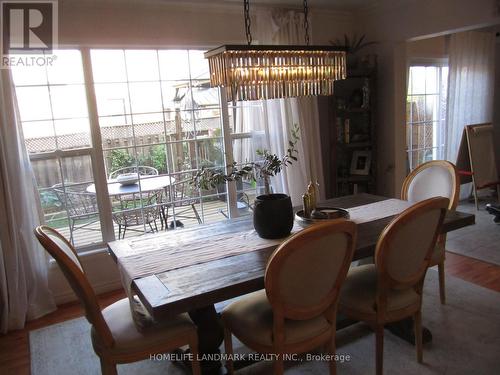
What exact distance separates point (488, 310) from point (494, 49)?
13.8 feet

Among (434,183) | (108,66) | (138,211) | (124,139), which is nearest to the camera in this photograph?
(434,183)

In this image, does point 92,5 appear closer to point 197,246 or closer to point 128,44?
point 128,44

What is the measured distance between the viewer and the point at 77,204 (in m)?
3.36

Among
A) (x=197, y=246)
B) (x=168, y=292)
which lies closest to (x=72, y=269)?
(x=168, y=292)

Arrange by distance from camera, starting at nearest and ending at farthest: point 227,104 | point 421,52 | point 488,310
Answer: point 488,310 < point 227,104 < point 421,52

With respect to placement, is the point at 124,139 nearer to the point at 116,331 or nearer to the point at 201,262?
the point at 201,262

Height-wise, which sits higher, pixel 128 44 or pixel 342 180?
pixel 128 44

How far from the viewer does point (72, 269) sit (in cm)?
168

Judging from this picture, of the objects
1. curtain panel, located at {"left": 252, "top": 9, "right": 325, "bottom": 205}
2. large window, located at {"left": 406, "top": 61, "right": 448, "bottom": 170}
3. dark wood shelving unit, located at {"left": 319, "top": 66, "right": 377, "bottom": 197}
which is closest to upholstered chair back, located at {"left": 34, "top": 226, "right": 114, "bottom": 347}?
curtain panel, located at {"left": 252, "top": 9, "right": 325, "bottom": 205}

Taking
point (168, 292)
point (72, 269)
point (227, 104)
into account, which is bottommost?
point (168, 292)

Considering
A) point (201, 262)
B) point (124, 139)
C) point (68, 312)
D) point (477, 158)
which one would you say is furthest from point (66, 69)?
point (477, 158)

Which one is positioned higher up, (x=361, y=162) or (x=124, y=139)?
(x=124, y=139)

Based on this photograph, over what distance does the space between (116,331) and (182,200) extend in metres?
2.01

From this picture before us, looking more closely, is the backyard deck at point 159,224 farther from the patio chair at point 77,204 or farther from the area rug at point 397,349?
the area rug at point 397,349
